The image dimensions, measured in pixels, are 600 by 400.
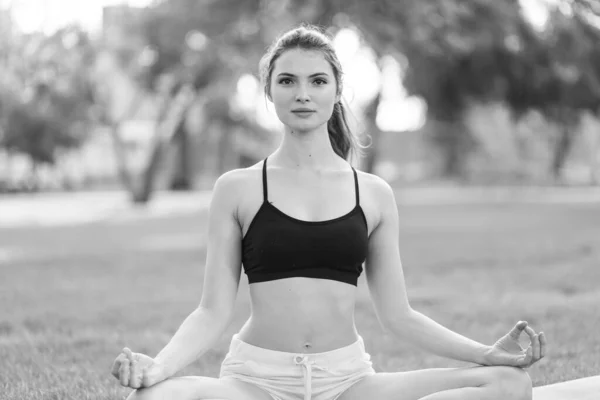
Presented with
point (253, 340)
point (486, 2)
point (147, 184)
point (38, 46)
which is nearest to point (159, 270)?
point (486, 2)

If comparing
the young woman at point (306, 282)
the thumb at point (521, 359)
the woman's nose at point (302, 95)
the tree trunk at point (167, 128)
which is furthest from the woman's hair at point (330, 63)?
the tree trunk at point (167, 128)

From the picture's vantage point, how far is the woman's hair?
310 centimetres

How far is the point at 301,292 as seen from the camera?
9.66ft

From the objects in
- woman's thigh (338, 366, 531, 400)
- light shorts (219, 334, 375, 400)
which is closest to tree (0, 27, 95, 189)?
light shorts (219, 334, 375, 400)

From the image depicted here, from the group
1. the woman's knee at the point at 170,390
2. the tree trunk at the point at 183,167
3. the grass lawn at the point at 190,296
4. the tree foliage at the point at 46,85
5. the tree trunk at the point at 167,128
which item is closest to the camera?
the woman's knee at the point at 170,390

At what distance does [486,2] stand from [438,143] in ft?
118

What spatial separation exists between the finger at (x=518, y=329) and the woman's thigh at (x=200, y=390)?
2.68 feet

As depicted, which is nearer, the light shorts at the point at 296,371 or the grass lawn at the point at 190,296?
the light shorts at the point at 296,371

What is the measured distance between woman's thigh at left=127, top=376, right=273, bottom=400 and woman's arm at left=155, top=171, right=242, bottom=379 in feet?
0.35

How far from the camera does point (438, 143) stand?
49812 mm

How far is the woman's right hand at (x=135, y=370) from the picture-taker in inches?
102

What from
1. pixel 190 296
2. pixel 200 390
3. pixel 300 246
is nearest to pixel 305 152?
pixel 300 246

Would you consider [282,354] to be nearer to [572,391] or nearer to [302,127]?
[302,127]

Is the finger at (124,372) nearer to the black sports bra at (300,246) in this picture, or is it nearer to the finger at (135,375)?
the finger at (135,375)
